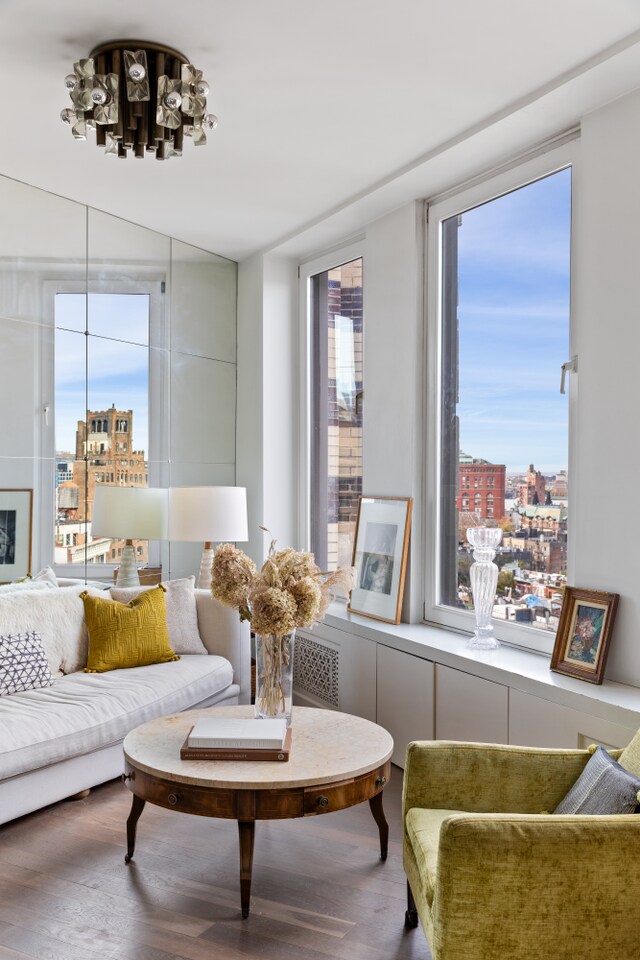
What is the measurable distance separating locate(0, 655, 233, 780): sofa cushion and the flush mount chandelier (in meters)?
2.09

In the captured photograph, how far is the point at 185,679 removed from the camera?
3.54 m

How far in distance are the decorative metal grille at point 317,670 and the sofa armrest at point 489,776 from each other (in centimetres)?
192

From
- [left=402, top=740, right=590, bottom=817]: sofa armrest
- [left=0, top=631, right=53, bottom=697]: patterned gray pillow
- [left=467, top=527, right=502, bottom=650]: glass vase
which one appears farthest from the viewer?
[left=467, top=527, right=502, bottom=650]: glass vase

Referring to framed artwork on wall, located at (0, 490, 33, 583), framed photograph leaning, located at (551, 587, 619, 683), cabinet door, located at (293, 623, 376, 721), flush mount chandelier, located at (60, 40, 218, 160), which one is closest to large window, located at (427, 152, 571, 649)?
framed photograph leaning, located at (551, 587, 619, 683)

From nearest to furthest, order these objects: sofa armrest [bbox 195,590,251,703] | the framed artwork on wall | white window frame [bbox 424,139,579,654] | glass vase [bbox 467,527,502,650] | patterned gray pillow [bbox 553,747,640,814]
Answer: patterned gray pillow [bbox 553,747,640,814] → white window frame [bbox 424,139,579,654] → glass vase [bbox 467,527,502,650] → the framed artwork on wall → sofa armrest [bbox 195,590,251,703]

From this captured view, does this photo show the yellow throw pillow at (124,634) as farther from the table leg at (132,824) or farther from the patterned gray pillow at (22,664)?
the table leg at (132,824)

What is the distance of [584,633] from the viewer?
9.36 feet

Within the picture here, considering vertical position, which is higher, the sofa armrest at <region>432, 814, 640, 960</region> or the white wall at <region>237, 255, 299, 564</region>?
the white wall at <region>237, 255, 299, 564</region>

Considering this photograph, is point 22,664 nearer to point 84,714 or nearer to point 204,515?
point 84,714

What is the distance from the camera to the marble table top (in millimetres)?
2287

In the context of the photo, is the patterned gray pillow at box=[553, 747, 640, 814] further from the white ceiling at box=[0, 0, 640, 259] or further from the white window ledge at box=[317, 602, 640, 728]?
the white ceiling at box=[0, 0, 640, 259]

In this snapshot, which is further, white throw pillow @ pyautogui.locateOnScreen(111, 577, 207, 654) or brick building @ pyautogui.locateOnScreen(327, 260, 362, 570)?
brick building @ pyautogui.locateOnScreen(327, 260, 362, 570)

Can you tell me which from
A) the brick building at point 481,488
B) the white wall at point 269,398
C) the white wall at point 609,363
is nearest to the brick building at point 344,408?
the white wall at point 269,398

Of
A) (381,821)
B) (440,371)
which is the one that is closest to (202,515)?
(440,371)
